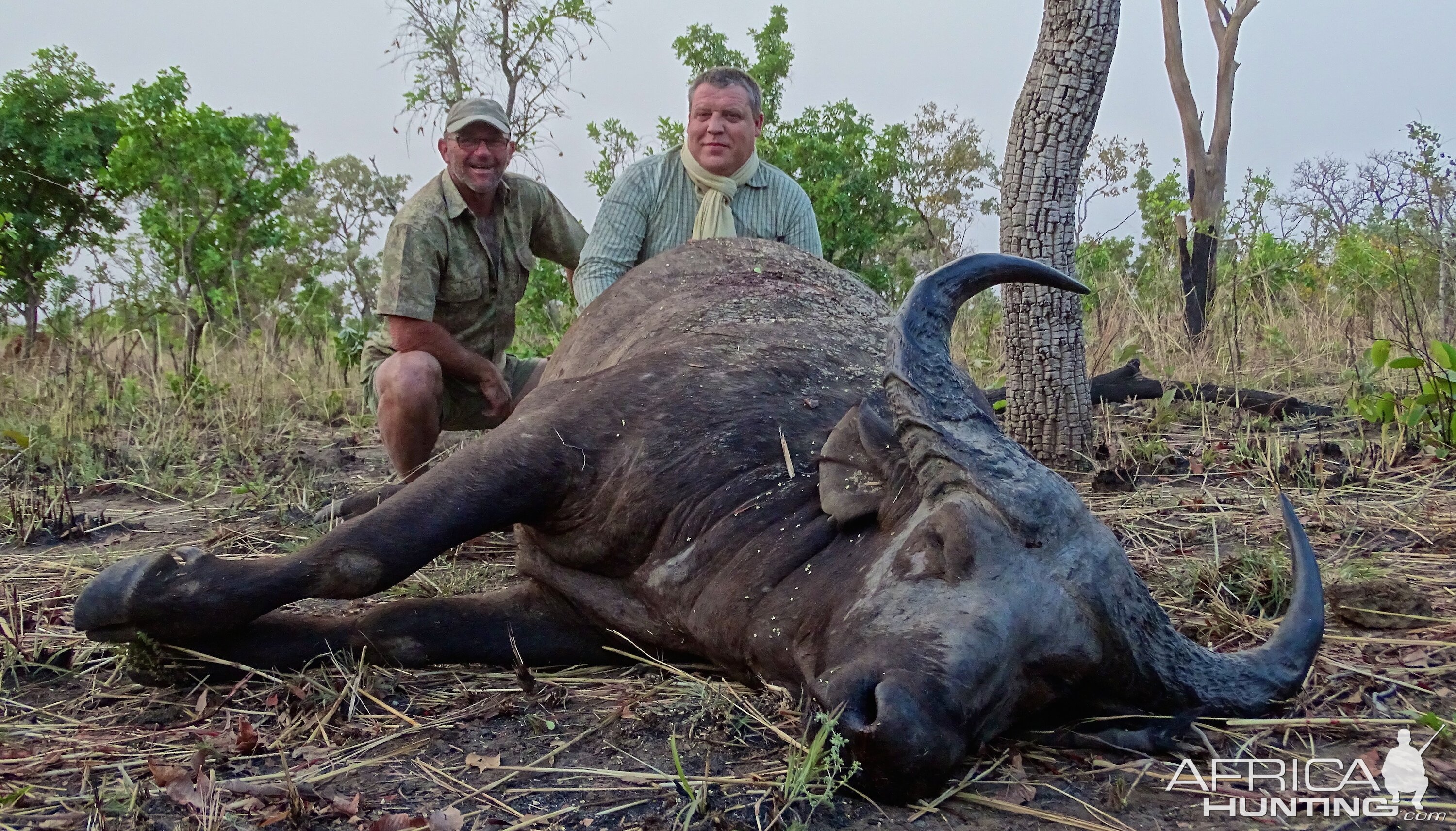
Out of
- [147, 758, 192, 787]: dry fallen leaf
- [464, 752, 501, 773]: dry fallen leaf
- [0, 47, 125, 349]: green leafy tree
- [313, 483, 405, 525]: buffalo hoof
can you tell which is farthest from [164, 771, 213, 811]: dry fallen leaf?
[0, 47, 125, 349]: green leafy tree

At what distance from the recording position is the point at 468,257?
521 centimetres

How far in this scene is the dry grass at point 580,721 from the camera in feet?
6.79

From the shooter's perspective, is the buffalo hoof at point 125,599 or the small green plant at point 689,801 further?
the buffalo hoof at point 125,599

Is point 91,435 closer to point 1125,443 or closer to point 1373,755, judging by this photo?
point 1125,443

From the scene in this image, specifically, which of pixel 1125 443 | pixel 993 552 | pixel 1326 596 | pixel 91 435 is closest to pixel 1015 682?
pixel 993 552

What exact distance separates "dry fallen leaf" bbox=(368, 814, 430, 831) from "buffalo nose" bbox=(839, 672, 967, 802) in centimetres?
80

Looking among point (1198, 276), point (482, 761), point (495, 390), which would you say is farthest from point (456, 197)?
point (1198, 276)

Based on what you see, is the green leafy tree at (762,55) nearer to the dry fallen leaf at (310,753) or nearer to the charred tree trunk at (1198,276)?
the charred tree trunk at (1198,276)

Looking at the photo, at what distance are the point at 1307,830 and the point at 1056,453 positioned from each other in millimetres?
3067

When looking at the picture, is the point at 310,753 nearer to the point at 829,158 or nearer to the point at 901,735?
the point at 901,735

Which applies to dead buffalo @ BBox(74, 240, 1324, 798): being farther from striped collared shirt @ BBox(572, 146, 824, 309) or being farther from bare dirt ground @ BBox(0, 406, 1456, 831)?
striped collared shirt @ BBox(572, 146, 824, 309)

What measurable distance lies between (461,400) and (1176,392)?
4.14 metres

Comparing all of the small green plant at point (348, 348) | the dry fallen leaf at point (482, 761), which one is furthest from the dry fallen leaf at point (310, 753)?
the small green plant at point (348, 348)

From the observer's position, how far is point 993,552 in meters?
2.22
